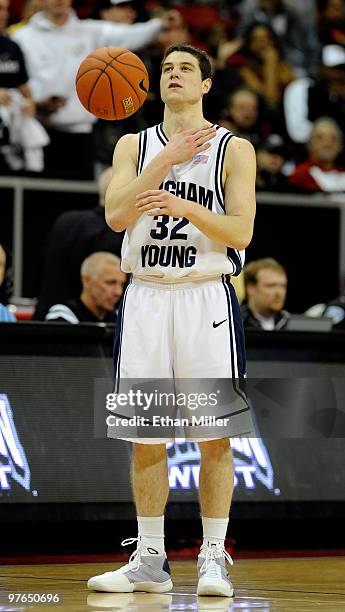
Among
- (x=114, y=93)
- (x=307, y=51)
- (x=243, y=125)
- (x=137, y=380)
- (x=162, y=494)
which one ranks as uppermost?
(x=307, y=51)

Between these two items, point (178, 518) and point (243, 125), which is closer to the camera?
point (178, 518)

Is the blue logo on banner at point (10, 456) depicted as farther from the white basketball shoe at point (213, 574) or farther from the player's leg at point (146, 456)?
the white basketball shoe at point (213, 574)

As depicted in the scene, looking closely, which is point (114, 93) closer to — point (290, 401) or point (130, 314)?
point (130, 314)

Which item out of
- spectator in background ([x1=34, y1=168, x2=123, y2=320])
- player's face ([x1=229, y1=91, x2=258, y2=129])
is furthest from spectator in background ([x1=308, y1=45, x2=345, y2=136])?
spectator in background ([x1=34, y1=168, x2=123, y2=320])

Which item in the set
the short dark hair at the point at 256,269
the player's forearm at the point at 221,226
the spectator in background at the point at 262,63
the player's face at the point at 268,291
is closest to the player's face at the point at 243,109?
the spectator in background at the point at 262,63

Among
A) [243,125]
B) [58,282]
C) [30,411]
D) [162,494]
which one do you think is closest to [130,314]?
[162,494]

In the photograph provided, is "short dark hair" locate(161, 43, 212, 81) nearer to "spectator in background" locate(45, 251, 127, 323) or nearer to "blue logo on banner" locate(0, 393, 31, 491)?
"blue logo on banner" locate(0, 393, 31, 491)

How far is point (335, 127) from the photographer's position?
1441cm

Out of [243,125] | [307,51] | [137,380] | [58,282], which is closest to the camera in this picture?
[137,380]

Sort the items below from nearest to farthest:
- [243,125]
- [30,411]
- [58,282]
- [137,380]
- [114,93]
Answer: [137,380]
[114,93]
[30,411]
[58,282]
[243,125]

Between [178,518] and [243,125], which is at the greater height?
[243,125]

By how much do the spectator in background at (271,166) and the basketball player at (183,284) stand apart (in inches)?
270

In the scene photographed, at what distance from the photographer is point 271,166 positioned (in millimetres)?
13492

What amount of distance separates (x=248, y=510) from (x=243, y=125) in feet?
23.0
